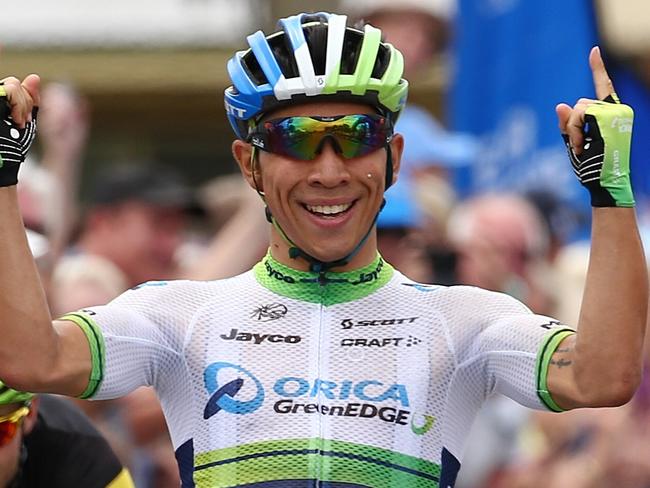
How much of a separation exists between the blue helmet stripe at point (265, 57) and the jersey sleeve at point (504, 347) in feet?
2.68

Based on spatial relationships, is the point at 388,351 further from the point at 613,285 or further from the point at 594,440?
the point at 594,440

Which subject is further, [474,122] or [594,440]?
[474,122]

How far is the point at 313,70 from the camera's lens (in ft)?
15.3

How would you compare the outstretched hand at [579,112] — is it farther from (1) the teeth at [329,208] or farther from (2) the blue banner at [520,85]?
(2) the blue banner at [520,85]

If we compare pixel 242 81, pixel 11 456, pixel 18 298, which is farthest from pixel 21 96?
pixel 11 456

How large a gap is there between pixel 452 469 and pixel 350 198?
2.69 feet

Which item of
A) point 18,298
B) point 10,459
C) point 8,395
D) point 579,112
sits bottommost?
point 10,459

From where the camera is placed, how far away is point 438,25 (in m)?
11.5

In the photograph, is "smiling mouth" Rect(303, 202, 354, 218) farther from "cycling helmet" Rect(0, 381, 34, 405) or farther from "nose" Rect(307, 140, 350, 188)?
"cycling helmet" Rect(0, 381, 34, 405)

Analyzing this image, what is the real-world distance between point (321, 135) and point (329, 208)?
209 millimetres

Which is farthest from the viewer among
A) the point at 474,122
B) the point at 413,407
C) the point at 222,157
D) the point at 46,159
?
the point at 222,157

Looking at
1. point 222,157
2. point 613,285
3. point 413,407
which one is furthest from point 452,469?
point 222,157

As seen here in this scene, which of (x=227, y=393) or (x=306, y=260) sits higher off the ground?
(x=306, y=260)

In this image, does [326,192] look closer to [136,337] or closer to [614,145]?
[136,337]
